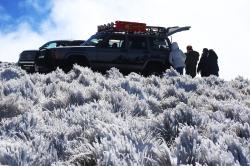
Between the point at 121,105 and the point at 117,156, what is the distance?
297 centimetres

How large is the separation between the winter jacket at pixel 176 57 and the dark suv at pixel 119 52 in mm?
818

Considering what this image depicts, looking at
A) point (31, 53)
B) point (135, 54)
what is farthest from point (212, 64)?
point (31, 53)

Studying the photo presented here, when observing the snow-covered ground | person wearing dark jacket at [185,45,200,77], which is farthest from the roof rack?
the snow-covered ground

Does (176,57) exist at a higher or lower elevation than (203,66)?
higher

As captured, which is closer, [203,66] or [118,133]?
[118,133]

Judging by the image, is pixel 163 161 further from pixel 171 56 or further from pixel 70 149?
pixel 171 56

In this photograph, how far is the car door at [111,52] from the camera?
57.1ft

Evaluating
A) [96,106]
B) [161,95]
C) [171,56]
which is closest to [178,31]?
[171,56]

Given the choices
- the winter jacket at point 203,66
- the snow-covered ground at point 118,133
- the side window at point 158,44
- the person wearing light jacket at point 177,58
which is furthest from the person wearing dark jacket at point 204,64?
the snow-covered ground at point 118,133

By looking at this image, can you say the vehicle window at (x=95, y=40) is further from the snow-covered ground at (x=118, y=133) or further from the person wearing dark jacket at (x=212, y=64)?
the snow-covered ground at (x=118, y=133)

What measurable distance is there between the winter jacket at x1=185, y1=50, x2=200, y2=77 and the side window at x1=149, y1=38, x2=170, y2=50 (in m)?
0.91

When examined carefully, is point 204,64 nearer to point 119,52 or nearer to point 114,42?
point 119,52

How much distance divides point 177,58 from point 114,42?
240 centimetres

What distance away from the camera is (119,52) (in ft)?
58.4
